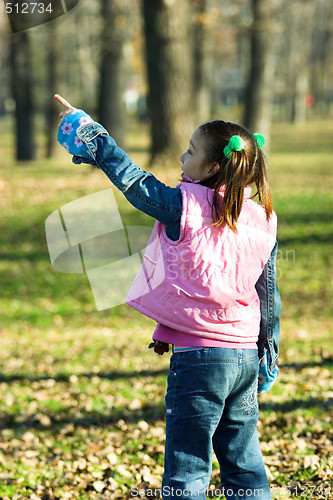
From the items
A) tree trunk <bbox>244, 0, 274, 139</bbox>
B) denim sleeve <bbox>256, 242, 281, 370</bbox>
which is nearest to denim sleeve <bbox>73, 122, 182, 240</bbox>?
denim sleeve <bbox>256, 242, 281, 370</bbox>

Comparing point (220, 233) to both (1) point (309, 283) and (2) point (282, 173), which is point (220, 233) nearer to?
(1) point (309, 283)

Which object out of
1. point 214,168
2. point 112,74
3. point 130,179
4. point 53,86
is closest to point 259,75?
point 112,74

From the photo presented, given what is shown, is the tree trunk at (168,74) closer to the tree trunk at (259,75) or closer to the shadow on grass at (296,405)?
the tree trunk at (259,75)

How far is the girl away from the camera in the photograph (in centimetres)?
266

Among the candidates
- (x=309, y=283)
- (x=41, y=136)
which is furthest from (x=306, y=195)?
(x=41, y=136)

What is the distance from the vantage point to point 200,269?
268cm

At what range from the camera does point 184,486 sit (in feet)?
9.00

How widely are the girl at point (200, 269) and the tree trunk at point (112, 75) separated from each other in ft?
52.1

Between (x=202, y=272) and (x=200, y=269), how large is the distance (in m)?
0.01

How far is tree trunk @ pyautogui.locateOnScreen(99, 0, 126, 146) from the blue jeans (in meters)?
16.0

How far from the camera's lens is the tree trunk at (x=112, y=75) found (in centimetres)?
1858

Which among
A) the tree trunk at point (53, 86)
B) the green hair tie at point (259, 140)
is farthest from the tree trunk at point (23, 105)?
the green hair tie at point (259, 140)

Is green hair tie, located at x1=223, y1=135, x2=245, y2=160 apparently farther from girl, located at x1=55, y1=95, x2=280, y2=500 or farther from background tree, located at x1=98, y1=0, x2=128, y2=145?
background tree, located at x1=98, y1=0, x2=128, y2=145

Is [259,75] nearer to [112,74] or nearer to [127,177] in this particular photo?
[112,74]
